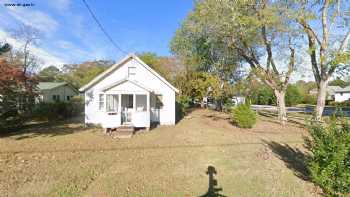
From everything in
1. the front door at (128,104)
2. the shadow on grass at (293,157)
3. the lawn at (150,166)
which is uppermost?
the front door at (128,104)

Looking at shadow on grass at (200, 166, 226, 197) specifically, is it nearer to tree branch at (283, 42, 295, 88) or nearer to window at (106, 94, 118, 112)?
window at (106, 94, 118, 112)

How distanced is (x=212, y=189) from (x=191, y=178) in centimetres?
86

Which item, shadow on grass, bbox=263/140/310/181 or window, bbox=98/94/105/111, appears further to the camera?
window, bbox=98/94/105/111

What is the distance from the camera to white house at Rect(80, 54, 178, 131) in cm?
1532

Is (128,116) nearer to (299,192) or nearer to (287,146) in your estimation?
(287,146)

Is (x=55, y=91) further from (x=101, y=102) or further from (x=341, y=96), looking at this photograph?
(x=341, y=96)

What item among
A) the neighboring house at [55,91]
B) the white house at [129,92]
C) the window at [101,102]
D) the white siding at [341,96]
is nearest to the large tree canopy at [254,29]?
the white house at [129,92]

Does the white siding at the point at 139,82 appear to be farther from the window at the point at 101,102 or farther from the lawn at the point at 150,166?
the lawn at the point at 150,166

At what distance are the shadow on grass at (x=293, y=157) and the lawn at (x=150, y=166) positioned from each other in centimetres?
4

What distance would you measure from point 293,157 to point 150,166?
6.00 metres

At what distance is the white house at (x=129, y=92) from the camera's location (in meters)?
15.3

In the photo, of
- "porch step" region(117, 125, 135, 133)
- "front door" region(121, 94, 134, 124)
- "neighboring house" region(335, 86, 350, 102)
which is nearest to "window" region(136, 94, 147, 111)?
"front door" region(121, 94, 134, 124)

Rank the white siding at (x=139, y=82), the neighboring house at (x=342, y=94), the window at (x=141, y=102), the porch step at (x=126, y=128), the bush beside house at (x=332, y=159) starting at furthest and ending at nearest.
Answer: the neighboring house at (x=342, y=94) < the window at (x=141, y=102) < the white siding at (x=139, y=82) < the porch step at (x=126, y=128) < the bush beside house at (x=332, y=159)

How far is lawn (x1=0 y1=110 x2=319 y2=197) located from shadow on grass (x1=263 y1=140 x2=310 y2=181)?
4 centimetres
